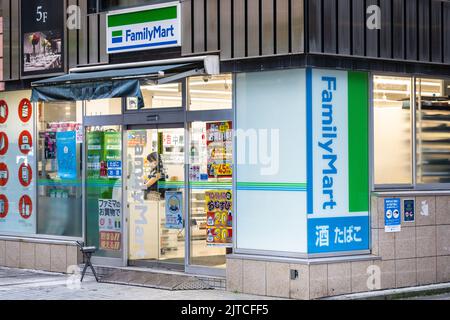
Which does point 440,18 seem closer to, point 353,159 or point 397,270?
point 353,159

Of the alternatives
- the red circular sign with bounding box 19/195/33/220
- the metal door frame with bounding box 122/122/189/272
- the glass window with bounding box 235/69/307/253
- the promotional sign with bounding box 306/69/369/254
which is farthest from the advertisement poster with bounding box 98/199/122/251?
the promotional sign with bounding box 306/69/369/254

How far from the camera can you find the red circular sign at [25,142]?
17.2m

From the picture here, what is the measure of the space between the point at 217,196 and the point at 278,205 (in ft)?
4.13

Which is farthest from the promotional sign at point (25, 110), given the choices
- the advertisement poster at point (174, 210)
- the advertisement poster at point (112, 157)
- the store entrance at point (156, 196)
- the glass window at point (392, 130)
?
the glass window at point (392, 130)

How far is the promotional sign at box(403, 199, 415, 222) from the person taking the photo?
46.1 ft

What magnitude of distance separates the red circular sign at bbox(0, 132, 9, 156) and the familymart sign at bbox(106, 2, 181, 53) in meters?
3.45

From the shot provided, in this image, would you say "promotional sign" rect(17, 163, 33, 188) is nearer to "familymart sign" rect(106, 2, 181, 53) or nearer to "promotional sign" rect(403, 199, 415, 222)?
"familymart sign" rect(106, 2, 181, 53)

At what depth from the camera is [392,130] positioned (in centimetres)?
1419

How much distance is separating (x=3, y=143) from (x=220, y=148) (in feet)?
17.8

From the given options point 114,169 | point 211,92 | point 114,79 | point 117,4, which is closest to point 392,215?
point 211,92

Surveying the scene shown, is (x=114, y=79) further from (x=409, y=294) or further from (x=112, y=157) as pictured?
(x=409, y=294)

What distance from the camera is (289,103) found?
13258mm

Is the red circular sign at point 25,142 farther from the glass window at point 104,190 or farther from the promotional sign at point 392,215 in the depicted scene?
the promotional sign at point 392,215
